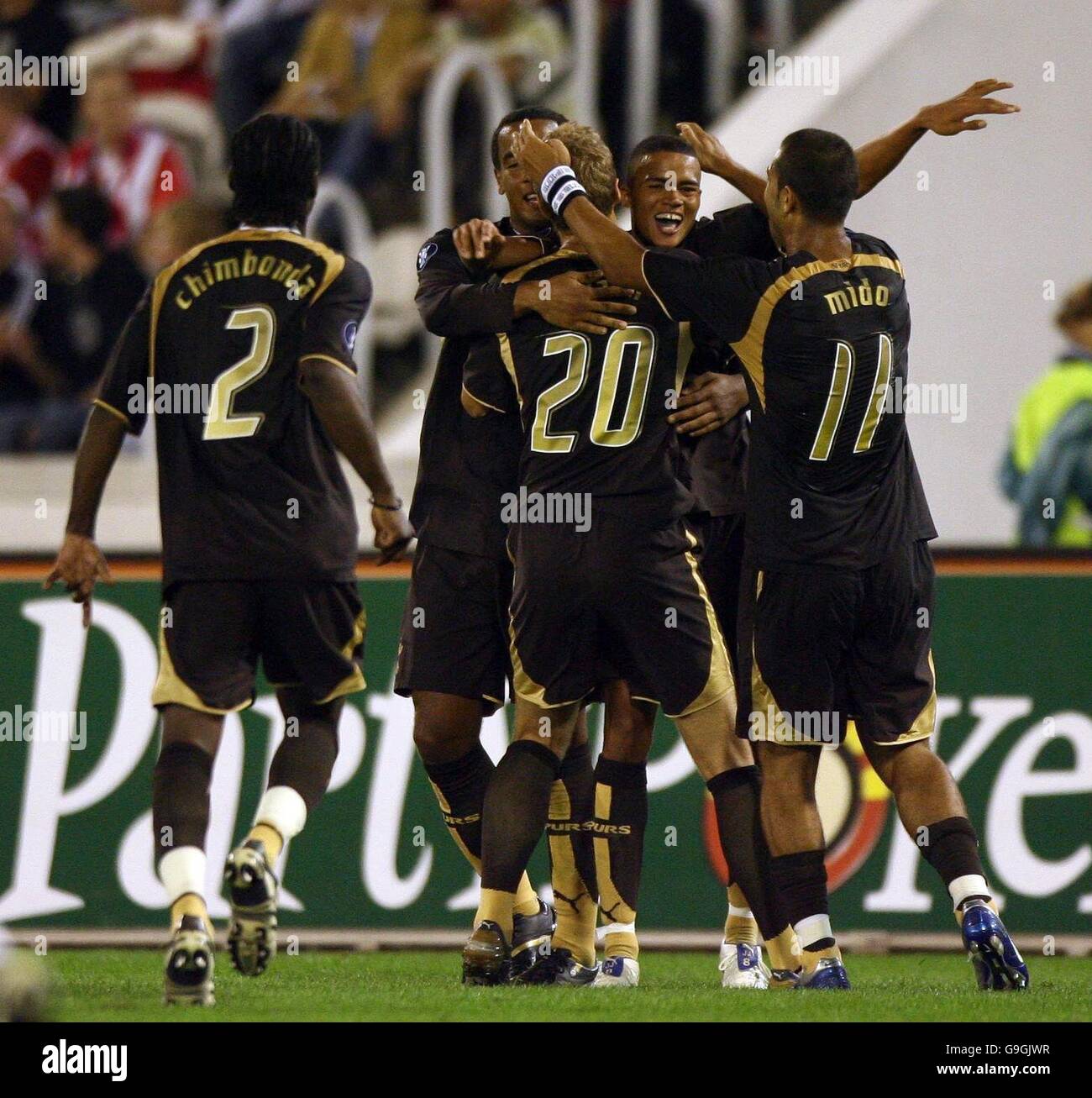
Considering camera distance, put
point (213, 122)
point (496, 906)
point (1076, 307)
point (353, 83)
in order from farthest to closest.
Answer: point (213, 122) < point (353, 83) < point (1076, 307) < point (496, 906)

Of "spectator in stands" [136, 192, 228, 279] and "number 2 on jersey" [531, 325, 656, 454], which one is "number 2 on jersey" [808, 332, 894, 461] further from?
"spectator in stands" [136, 192, 228, 279]

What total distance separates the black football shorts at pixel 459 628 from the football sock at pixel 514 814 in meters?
0.37

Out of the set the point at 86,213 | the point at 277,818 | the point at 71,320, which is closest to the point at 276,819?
the point at 277,818

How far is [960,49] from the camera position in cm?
977

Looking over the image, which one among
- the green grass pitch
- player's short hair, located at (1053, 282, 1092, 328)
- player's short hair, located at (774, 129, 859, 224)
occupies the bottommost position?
the green grass pitch

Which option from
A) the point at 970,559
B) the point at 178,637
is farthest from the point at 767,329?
the point at 970,559

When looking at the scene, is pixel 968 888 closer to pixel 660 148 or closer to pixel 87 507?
pixel 660 148

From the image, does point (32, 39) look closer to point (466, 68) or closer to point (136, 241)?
point (136, 241)

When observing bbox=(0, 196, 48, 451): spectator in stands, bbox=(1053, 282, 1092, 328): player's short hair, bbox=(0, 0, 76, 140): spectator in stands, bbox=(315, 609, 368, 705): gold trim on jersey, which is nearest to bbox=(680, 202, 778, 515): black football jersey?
bbox=(315, 609, 368, 705): gold trim on jersey

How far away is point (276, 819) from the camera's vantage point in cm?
448

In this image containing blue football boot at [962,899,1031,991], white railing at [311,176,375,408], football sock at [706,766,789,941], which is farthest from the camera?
white railing at [311,176,375,408]

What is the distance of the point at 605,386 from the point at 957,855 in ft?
4.52

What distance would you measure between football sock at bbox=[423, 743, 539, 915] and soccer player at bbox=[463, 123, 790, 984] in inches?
16.0

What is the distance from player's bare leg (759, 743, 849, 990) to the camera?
4.65 metres
